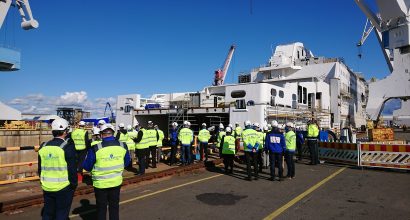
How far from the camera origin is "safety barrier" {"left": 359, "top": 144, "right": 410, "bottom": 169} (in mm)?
12352

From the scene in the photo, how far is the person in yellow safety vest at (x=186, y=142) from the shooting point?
1323 centimetres

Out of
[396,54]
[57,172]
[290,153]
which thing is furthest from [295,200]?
[396,54]

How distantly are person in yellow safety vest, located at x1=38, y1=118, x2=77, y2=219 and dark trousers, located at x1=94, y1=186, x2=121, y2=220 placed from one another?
15.5 inches

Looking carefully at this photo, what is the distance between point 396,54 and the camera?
2398cm

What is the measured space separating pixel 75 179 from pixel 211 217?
9.11 feet

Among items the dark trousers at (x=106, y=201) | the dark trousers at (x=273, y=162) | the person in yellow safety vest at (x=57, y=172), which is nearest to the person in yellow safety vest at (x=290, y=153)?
the dark trousers at (x=273, y=162)

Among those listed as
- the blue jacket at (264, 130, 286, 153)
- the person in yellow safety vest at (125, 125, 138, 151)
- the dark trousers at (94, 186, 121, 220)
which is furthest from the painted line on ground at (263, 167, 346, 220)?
the person in yellow safety vest at (125, 125, 138, 151)

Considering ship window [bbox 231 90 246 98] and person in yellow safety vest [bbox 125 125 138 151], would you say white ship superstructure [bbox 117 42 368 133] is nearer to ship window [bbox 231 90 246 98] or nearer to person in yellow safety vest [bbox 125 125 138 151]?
ship window [bbox 231 90 246 98]

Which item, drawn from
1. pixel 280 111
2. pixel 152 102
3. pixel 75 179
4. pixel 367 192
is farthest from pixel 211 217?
pixel 152 102

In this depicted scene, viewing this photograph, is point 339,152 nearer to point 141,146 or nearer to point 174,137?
point 174,137

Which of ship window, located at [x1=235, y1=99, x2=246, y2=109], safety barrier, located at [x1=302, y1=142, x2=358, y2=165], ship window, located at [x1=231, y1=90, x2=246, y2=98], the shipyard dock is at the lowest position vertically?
the shipyard dock

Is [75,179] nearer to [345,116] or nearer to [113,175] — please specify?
[113,175]

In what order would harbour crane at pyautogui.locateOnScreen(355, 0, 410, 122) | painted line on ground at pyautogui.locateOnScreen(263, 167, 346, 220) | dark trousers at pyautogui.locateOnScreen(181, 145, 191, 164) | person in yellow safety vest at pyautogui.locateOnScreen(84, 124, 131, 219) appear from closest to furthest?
person in yellow safety vest at pyautogui.locateOnScreen(84, 124, 131, 219), painted line on ground at pyautogui.locateOnScreen(263, 167, 346, 220), dark trousers at pyautogui.locateOnScreen(181, 145, 191, 164), harbour crane at pyautogui.locateOnScreen(355, 0, 410, 122)

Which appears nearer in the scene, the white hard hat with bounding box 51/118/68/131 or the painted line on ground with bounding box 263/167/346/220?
the white hard hat with bounding box 51/118/68/131
